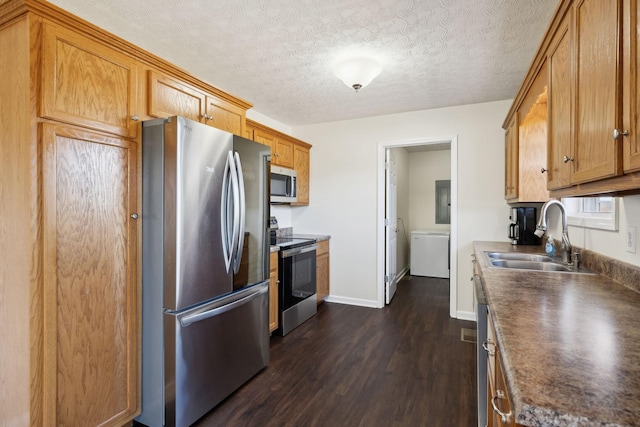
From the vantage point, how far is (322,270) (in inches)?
158

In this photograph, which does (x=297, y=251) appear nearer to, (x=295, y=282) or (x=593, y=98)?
(x=295, y=282)

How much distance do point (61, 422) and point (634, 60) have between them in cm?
259

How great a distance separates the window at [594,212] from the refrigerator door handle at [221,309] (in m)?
2.16

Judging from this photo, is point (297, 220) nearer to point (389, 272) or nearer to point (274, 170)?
point (274, 170)

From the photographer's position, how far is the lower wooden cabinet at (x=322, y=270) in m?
3.92

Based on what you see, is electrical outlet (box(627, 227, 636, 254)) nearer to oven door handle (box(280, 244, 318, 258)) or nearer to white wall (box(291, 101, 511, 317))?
white wall (box(291, 101, 511, 317))

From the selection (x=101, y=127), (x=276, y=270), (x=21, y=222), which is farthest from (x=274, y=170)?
(x=21, y=222)

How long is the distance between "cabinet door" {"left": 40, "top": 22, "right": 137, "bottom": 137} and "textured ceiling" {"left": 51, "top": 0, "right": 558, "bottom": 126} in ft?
1.45

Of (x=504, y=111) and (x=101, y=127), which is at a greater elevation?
(x=504, y=111)

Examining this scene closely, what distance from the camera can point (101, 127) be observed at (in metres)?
1.61

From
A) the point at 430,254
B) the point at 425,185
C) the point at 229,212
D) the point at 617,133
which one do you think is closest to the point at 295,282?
the point at 229,212

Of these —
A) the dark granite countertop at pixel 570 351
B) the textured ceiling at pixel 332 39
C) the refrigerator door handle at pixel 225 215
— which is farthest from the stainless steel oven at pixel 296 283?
the dark granite countertop at pixel 570 351

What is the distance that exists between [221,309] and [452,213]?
2775 millimetres

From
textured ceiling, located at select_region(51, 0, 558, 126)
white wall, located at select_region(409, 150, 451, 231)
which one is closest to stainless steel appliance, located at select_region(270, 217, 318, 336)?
textured ceiling, located at select_region(51, 0, 558, 126)
